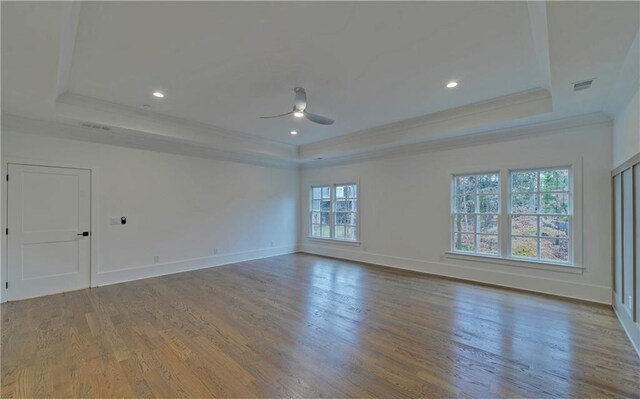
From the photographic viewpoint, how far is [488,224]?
16.9 ft

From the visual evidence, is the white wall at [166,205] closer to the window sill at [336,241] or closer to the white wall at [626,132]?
the window sill at [336,241]

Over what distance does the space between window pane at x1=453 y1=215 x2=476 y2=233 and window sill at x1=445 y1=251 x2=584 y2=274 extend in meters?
0.47

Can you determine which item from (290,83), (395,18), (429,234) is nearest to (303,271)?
(429,234)

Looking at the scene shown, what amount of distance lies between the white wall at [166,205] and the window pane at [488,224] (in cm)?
491

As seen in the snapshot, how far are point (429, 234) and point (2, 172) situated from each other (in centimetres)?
721

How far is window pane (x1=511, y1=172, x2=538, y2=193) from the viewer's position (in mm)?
4691

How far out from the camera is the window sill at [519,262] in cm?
426

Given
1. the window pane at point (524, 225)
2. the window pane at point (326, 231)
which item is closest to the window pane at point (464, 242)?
the window pane at point (524, 225)

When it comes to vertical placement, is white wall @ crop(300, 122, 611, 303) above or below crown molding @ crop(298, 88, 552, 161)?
below

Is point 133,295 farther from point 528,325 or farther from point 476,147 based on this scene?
point 476,147

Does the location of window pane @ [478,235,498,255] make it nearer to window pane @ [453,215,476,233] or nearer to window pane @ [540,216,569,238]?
window pane @ [453,215,476,233]

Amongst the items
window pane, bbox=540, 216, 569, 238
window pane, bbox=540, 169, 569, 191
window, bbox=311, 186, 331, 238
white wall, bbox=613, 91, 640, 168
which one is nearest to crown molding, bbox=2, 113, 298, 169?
window, bbox=311, 186, 331, 238

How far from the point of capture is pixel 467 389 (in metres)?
2.15

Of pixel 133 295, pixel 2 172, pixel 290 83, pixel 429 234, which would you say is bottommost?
pixel 133 295
